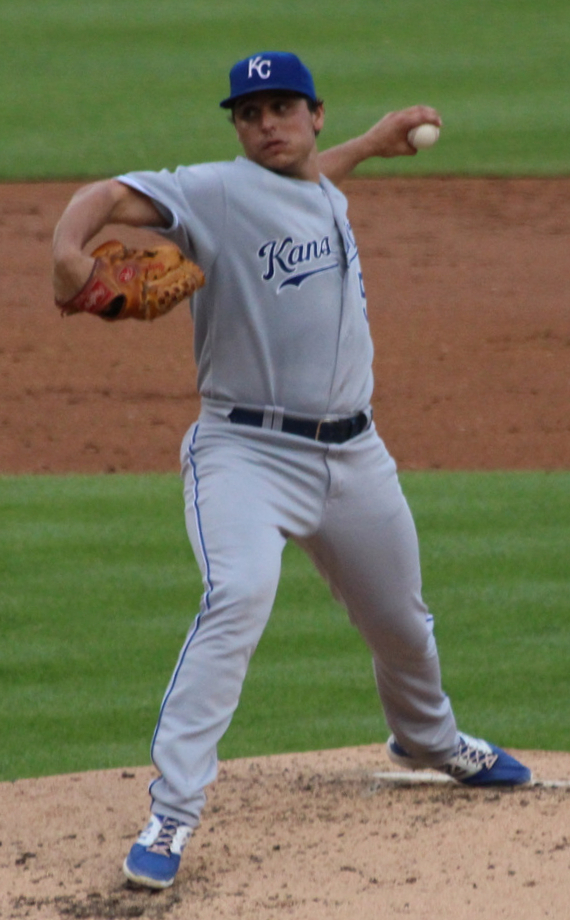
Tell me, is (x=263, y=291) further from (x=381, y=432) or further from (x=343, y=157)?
(x=381, y=432)

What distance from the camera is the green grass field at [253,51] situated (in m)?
14.3

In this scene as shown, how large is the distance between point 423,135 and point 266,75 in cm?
72

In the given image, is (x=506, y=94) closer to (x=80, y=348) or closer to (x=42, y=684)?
(x=80, y=348)

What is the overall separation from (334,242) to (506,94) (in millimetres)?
13275

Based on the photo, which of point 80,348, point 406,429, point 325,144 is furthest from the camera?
point 325,144

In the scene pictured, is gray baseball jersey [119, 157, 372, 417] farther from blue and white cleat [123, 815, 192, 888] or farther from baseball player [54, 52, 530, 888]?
blue and white cleat [123, 815, 192, 888]

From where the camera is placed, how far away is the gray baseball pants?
10.3ft

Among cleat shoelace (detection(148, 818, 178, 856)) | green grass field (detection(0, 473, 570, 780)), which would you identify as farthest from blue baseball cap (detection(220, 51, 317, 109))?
green grass field (detection(0, 473, 570, 780))

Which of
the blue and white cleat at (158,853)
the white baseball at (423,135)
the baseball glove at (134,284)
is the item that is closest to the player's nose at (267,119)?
the baseball glove at (134,284)

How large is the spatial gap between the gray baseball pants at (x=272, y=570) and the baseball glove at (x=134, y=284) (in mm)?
381

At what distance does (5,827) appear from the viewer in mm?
3602

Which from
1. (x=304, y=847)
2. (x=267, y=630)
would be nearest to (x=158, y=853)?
(x=304, y=847)

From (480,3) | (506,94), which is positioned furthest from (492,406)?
(480,3)

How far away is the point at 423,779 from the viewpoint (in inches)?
155
